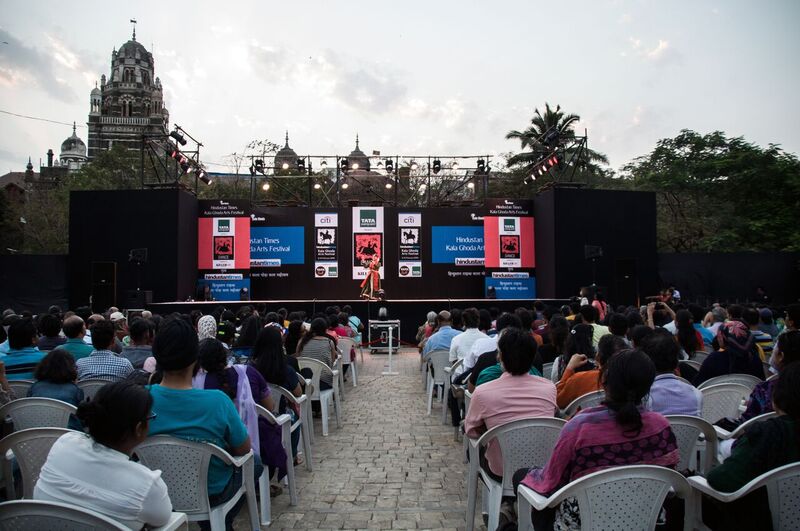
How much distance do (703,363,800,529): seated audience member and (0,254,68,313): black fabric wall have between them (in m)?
16.6

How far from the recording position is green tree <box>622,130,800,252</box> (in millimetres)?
19047

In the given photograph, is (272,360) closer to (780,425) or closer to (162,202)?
(780,425)

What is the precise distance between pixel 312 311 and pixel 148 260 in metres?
4.62

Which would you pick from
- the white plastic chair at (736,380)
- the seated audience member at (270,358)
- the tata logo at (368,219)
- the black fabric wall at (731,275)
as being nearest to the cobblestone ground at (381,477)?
the seated audience member at (270,358)

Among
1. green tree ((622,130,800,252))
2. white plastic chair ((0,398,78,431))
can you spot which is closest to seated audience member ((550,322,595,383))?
white plastic chair ((0,398,78,431))

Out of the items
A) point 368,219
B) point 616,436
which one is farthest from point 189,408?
point 368,219

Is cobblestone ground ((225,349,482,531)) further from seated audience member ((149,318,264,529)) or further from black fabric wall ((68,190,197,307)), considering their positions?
black fabric wall ((68,190,197,307))

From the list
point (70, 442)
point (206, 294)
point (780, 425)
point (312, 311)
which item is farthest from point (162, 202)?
point (780, 425)

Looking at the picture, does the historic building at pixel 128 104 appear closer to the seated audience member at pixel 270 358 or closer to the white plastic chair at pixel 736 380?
the seated audience member at pixel 270 358

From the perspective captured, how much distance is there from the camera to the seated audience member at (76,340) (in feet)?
13.0

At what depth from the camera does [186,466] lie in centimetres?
210

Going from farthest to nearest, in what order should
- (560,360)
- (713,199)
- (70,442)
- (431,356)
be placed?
1. (713,199)
2. (431,356)
3. (560,360)
4. (70,442)

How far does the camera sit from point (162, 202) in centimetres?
1379

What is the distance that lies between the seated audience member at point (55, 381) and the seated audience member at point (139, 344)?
3.65 feet
